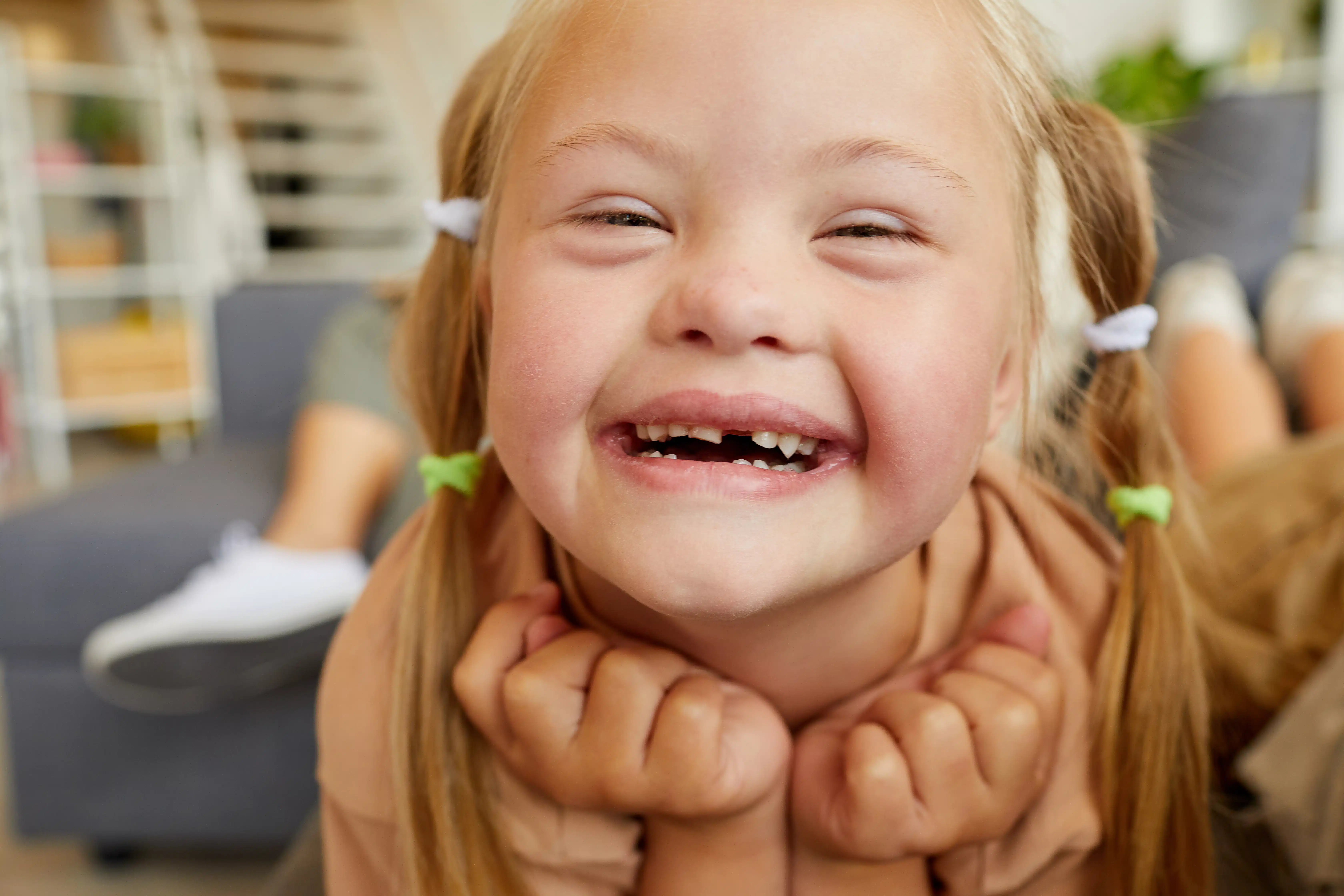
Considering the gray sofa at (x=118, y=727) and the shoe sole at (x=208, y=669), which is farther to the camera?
the gray sofa at (x=118, y=727)

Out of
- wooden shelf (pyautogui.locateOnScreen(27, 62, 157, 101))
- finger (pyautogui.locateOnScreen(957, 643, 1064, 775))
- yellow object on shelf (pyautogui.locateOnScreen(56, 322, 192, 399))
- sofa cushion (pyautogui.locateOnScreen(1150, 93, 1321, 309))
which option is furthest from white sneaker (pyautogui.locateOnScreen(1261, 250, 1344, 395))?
wooden shelf (pyautogui.locateOnScreen(27, 62, 157, 101))

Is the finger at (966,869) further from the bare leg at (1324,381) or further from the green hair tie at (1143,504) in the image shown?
the bare leg at (1324,381)

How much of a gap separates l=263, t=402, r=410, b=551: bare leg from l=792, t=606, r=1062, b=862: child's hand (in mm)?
944

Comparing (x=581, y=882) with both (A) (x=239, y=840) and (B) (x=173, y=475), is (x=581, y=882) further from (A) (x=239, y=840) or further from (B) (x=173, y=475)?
(B) (x=173, y=475)

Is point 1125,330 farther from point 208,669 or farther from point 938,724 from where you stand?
point 208,669

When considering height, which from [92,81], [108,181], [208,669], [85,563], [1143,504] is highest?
[92,81]

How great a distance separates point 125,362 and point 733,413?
153 inches

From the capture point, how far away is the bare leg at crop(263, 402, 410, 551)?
1.40 meters

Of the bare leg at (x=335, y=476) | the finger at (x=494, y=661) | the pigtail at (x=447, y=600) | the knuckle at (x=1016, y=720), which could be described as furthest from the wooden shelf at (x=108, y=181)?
the knuckle at (x=1016, y=720)

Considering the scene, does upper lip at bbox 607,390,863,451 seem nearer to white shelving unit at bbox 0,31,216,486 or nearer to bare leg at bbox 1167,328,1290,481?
bare leg at bbox 1167,328,1290,481

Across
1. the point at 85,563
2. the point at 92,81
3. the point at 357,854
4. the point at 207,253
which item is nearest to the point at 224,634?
the point at 85,563

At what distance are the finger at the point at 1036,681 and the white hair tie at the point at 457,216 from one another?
0.40m

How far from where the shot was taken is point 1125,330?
0.66 m

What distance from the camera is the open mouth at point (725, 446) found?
0.49 m
